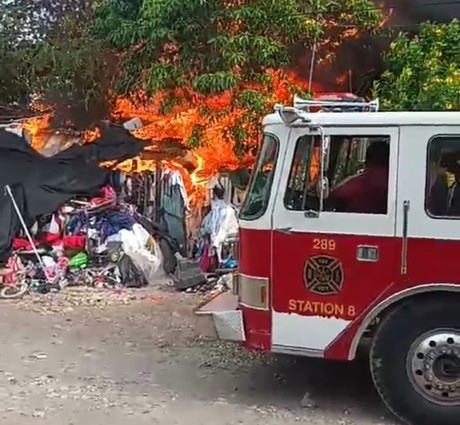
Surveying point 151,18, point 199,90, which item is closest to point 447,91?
point 199,90

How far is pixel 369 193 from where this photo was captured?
6219mm

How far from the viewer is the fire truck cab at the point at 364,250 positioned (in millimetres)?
6020

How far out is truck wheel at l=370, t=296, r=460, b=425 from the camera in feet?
19.7

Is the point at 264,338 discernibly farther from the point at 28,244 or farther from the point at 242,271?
the point at 28,244

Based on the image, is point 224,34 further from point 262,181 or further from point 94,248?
point 262,181

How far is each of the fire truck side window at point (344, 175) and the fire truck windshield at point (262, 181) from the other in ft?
0.59

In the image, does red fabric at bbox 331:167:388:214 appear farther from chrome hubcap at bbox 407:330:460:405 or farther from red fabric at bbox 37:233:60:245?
red fabric at bbox 37:233:60:245

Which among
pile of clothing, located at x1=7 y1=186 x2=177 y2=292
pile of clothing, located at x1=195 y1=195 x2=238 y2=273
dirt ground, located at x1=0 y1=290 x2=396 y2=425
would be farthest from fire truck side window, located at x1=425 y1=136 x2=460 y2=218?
pile of clothing, located at x1=7 y1=186 x2=177 y2=292

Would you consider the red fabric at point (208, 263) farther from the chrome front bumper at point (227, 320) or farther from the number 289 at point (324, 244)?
the number 289 at point (324, 244)

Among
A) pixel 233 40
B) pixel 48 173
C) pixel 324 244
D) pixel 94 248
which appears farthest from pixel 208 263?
pixel 324 244

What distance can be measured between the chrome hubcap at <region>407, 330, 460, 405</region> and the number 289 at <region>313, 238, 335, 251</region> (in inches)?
36.1

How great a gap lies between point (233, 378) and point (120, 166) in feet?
23.7

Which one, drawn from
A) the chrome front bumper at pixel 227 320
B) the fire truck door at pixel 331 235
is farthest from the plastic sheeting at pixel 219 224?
the fire truck door at pixel 331 235

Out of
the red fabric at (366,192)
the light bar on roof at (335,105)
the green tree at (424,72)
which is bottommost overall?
the red fabric at (366,192)
